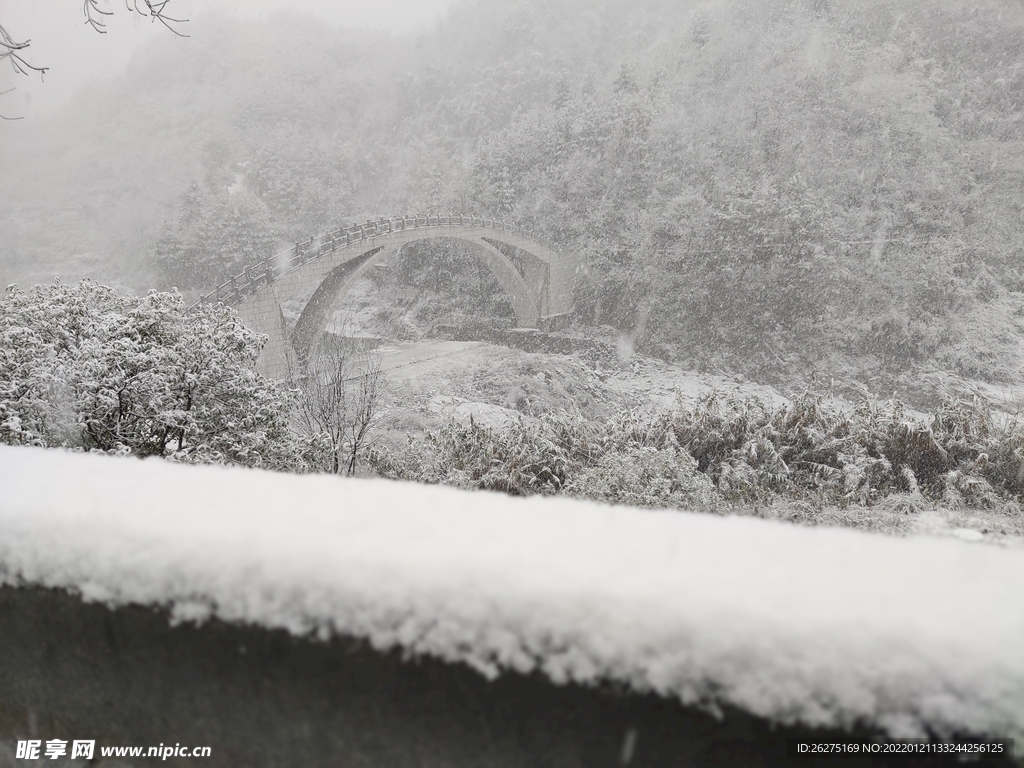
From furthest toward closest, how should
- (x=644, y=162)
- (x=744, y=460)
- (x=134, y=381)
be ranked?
(x=644, y=162) → (x=744, y=460) → (x=134, y=381)

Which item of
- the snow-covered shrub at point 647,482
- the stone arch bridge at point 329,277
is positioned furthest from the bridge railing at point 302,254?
the snow-covered shrub at point 647,482

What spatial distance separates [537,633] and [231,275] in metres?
10.0

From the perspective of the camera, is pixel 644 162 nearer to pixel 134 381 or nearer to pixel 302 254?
pixel 302 254

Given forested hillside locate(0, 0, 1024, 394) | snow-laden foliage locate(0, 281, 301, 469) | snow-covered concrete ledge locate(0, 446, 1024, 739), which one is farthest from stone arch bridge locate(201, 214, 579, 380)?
snow-covered concrete ledge locate(0, 446, 1024, 739)

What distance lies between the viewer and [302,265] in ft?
26.1

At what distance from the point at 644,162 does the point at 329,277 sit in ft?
20.9

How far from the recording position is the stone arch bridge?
25.0 feet

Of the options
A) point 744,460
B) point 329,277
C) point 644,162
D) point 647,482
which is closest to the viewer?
point 647,482

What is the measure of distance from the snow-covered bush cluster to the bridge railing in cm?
378

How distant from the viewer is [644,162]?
11.3 meters

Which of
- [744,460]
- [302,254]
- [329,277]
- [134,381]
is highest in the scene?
[302,254]

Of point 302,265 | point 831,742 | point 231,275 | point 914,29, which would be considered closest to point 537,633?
point 831,742

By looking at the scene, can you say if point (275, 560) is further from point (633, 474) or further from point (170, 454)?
point (633, 474)

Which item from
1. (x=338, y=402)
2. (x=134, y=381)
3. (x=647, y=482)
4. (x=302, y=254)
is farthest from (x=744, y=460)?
(x=302, y=254)
